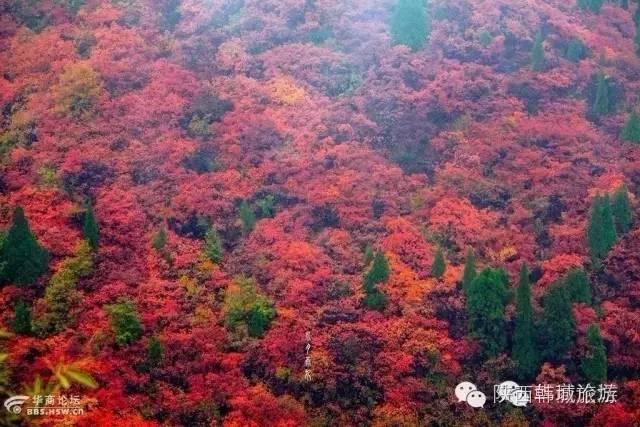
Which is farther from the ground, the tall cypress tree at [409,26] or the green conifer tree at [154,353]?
the tall cypress tree at [409,26]

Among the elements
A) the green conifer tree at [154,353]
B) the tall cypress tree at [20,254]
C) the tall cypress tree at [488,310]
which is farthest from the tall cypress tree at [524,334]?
the tall cypress tree at [20,254]

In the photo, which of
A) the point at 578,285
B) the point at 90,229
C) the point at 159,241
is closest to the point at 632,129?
the point at 578,285

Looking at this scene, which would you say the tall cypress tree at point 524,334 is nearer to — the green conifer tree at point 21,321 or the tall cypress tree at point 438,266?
the tall cypress tree at point 438,266

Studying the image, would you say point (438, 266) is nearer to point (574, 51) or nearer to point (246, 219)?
point (246, 219)

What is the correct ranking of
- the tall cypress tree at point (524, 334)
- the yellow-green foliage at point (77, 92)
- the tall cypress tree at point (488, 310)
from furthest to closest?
the yellow-green foliage at point (77, 92), the tall cypress tree at point (488, 310), the tall cypress tree at point (524, 334)

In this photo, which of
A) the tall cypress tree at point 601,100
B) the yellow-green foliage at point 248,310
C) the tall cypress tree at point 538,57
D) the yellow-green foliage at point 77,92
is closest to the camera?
the yellow-green foliage at point 248,310

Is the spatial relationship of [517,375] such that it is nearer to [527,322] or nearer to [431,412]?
[527,322]

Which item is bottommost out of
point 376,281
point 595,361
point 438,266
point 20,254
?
point 595,361
